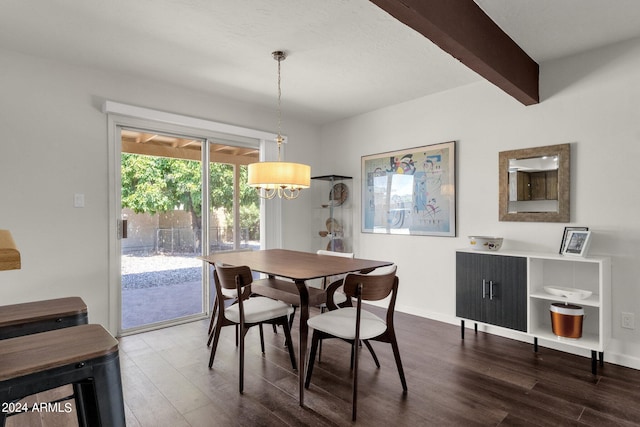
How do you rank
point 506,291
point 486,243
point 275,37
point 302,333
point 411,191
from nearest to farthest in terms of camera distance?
1. point 302,333
2. point 275,37
3. point 506,291
4. point 486,243
5. point 411,191

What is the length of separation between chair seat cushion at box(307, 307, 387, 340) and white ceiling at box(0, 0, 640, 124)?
77.2 inches

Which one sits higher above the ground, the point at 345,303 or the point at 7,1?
the point at 7,1

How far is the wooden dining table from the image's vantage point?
214 cm

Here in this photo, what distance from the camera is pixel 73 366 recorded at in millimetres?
1074

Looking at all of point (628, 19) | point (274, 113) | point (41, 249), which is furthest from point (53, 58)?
point (628, 19)

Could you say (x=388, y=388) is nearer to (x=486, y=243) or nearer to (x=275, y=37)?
(x=486, y=243)

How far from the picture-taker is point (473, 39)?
217 cm

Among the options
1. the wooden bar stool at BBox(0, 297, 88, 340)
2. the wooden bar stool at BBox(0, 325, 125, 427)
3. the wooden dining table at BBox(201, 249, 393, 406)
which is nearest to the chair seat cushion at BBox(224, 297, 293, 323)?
the wooden dining table at BBox(201, 249, 393, 406)

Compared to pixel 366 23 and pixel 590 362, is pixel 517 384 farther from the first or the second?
pixel 366 23

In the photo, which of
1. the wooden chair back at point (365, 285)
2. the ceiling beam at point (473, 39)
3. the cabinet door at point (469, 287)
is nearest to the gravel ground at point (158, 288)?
the wooden chair back at point (365, 285)

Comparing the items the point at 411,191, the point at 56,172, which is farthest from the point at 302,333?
the point at 56,172

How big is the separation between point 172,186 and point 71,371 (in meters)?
2.90

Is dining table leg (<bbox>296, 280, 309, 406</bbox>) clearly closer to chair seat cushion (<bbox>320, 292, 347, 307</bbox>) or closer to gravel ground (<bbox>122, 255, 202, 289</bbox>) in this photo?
chair seat cushion (<bbox>320, 292, 347, 307</bbox>)

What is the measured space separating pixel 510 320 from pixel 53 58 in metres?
4.33
